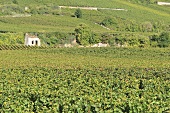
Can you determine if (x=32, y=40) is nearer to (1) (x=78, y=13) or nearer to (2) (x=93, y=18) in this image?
(1) (x=78, y=13)

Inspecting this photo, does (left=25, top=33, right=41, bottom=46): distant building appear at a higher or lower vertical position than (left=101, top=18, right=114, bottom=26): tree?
higher

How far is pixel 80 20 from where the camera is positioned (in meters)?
137

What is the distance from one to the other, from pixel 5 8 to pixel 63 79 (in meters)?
106

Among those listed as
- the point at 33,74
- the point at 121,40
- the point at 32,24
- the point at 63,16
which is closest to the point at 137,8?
the point at 63,16

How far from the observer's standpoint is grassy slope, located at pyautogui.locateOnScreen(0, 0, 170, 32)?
122 m

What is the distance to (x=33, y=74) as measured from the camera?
42.1m

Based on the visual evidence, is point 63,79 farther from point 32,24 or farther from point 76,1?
point 76,1

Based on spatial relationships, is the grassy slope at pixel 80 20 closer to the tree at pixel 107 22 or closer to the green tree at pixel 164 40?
the tree at pixel 107 22

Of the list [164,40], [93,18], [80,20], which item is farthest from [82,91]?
[93,18]

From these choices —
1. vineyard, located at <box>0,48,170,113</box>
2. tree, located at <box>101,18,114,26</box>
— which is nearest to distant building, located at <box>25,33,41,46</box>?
tree, located at <box>101,18,114,26</box>

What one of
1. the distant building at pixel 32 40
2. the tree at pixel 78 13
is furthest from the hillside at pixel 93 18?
the distant building at pixel 32 40

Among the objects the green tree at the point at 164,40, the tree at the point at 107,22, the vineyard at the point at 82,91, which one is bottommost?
the tree at the point at 107,22

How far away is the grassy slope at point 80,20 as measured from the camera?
122m

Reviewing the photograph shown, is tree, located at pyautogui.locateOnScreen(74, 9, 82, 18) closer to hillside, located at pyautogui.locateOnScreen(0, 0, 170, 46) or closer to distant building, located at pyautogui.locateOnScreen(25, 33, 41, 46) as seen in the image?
hillside, located at pyautogui.locateOnScreen(0, 0, 170, 46)
